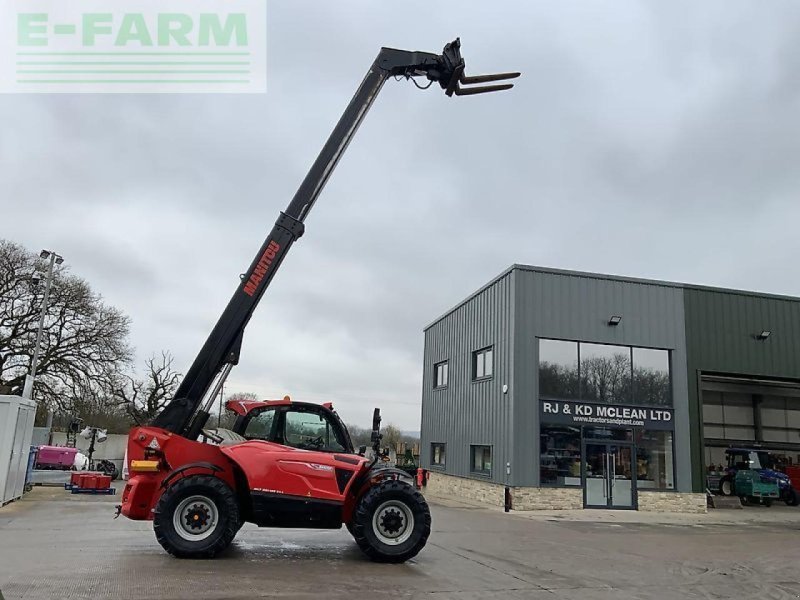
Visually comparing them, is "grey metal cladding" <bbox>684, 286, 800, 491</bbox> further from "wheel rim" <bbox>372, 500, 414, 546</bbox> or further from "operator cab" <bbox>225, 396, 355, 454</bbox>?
"operator cab" <bbox>225, 396, 355, 454</bbox>

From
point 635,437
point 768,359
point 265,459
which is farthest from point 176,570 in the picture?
point 768,359

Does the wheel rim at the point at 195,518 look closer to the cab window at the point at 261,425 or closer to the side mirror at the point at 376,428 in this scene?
the cab window at the point at 261,425

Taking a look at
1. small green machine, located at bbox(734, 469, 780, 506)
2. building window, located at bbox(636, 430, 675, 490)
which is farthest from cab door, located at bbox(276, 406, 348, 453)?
small green machine, located at bbox(734, 469, 780, 506)

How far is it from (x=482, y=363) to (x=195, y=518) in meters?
15.5

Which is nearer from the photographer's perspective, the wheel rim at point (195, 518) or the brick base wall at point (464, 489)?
the wheel rim at point (195, 518)

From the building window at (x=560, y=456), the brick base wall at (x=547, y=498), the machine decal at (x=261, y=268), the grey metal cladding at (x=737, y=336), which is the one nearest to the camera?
the machine decal at (x=261, y=268)

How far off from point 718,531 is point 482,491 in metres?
7.35

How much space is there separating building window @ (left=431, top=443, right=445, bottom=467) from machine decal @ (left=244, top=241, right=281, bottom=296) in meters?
18.2

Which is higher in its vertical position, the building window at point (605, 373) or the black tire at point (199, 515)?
the building window at point (605, 373)

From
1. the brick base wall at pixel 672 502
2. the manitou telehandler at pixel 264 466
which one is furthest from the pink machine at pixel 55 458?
the brick base wall at pixel 672 502

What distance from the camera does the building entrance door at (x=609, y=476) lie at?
787 inches

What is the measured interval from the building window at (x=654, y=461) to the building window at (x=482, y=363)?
519cm

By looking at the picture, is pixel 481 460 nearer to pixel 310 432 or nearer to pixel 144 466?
pixel 310 432

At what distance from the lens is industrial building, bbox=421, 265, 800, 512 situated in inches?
784
